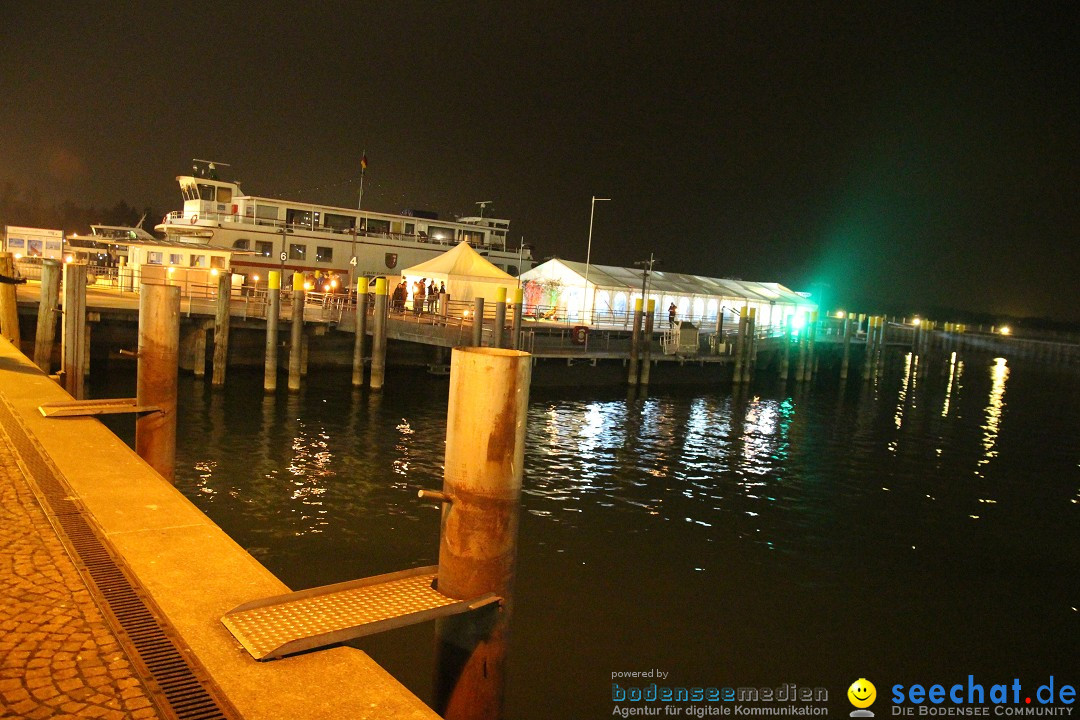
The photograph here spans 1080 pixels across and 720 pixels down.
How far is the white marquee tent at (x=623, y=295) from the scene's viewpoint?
40625 millimetres

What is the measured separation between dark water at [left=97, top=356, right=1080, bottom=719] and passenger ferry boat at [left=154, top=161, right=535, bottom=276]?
1951 cm

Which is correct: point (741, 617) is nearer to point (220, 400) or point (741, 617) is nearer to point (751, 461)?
point (751, 461)

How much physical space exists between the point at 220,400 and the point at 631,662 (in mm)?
16936

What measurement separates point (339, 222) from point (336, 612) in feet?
150

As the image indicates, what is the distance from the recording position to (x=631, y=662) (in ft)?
27.9

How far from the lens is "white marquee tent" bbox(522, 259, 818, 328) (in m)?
40.6

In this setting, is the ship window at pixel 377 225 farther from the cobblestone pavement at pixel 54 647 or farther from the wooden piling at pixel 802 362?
the cobblestone pavement at pixel 54 647

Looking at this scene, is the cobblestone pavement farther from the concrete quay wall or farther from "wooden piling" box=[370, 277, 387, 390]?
"wooden piling" box=[370, 277, 387, 390]

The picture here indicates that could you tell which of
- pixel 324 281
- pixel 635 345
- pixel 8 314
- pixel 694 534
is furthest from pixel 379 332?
pixel 324 281

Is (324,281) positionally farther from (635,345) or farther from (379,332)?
(379,332)

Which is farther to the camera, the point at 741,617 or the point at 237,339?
the point at 237,339

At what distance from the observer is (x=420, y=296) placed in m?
32.7

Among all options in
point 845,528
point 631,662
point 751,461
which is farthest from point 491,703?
point 751,461

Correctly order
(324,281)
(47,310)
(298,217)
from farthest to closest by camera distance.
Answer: (298,217)
(324,281)
(47,310)
